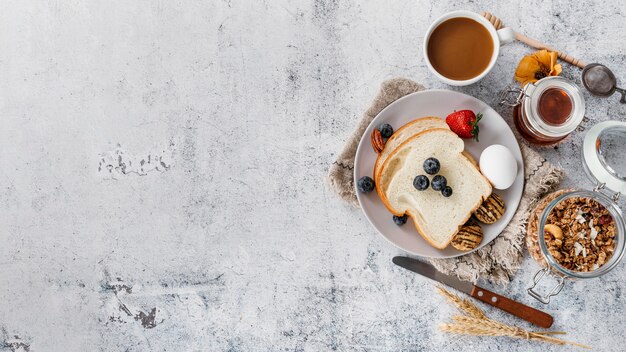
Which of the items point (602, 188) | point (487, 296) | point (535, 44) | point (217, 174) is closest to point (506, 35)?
point (535, 44)

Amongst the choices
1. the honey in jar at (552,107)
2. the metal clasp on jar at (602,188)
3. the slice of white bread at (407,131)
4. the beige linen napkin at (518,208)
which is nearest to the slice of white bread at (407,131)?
the slice of white bread at (407,131)

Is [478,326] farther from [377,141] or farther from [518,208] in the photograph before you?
[377,141]

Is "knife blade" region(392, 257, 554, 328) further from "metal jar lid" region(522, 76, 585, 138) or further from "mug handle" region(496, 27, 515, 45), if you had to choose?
"mug handle" region(496, 27, 515, 45)

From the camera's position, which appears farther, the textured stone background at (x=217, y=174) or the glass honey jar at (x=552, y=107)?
the textured stone background at (x=217, y=174)

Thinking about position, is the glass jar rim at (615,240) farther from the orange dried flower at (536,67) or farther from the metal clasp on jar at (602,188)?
the orange dried flower at (536,67)

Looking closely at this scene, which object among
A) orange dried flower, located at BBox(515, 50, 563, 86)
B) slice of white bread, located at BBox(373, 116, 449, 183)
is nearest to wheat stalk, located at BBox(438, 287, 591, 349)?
slice of white bread, located at BBox(373, 116, 449, 183)

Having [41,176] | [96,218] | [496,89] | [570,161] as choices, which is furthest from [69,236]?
[570,161]
